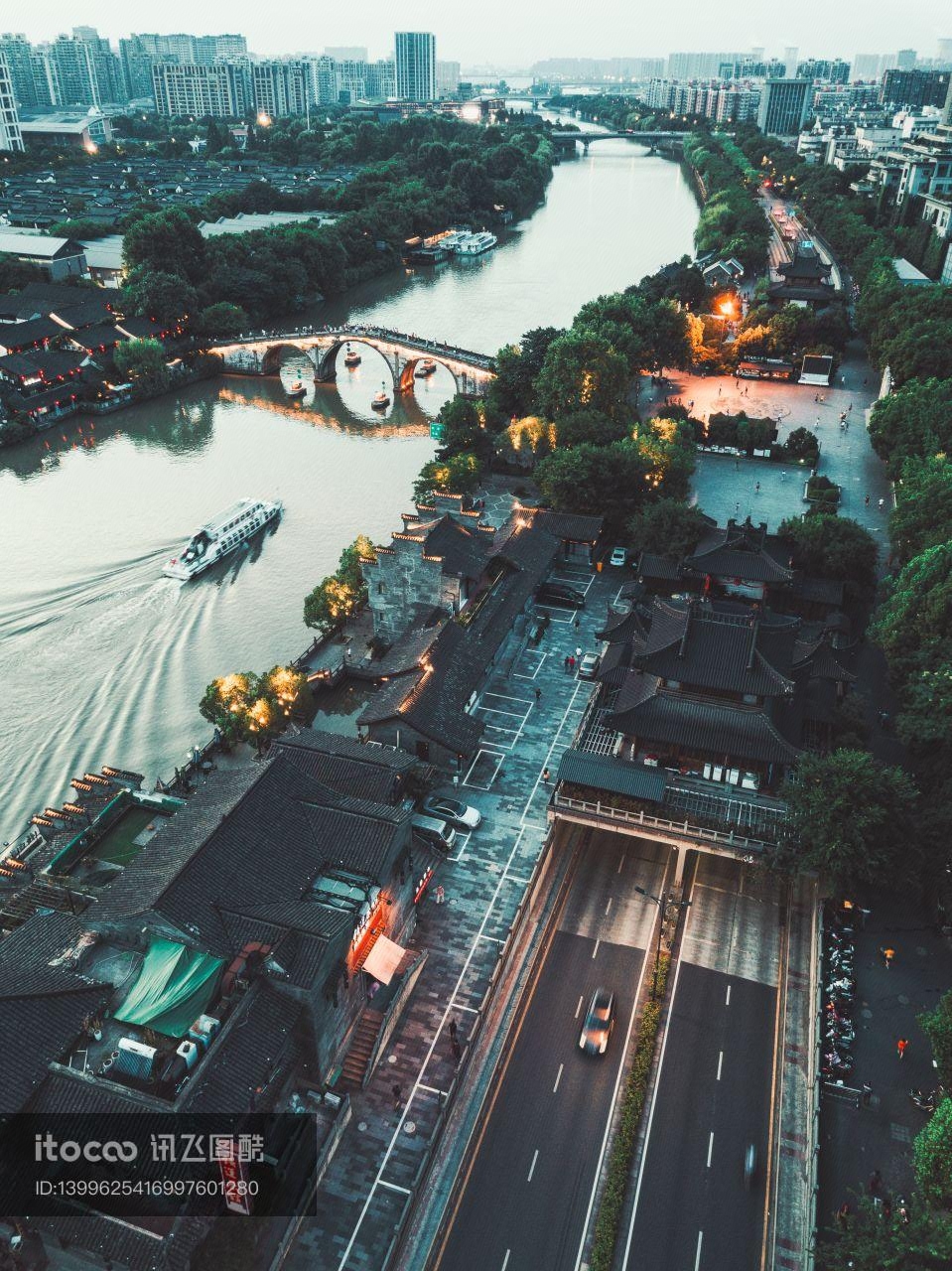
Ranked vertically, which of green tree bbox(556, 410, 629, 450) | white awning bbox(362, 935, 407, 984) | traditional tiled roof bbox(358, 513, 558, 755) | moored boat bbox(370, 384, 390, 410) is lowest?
moored boat bbox(370, 384, 390, 410)

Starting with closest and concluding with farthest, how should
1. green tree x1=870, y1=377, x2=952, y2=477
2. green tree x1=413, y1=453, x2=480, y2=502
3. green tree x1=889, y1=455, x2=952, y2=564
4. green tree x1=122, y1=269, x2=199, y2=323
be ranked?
green tree x1=889, y1=455, x2=952, y2=564, green tree x1=870, y1=377, x2=952, y2=477, green tree x1=413, y1=453, x2=480, y2=502, green tree x1=122, y1=269, x2=199, y2=323

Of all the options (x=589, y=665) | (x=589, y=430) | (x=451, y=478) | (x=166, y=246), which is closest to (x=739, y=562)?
(x=589, y=665)

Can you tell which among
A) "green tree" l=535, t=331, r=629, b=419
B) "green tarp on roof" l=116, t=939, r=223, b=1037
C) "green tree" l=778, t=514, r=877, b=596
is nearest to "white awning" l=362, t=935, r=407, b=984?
"green tarp on roof" l=116, t=939, r=223, b=1037

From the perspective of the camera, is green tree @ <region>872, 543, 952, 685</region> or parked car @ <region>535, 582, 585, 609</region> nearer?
green tree @ <region>872, 543, 952, 685</region>

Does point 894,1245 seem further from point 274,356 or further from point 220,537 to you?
point 274,356

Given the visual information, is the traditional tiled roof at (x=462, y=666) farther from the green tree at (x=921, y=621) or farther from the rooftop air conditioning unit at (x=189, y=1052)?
the green tree at (x=921, y=621)

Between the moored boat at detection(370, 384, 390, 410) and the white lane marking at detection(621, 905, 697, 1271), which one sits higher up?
the moored boat at detection(370, 384, 390, 410)

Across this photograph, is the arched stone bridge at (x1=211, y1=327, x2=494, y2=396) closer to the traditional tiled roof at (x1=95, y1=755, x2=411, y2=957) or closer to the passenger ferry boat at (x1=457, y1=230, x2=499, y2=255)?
the passenger ferry boat at (x1=457, y1=230, x2=499, y2=255)
